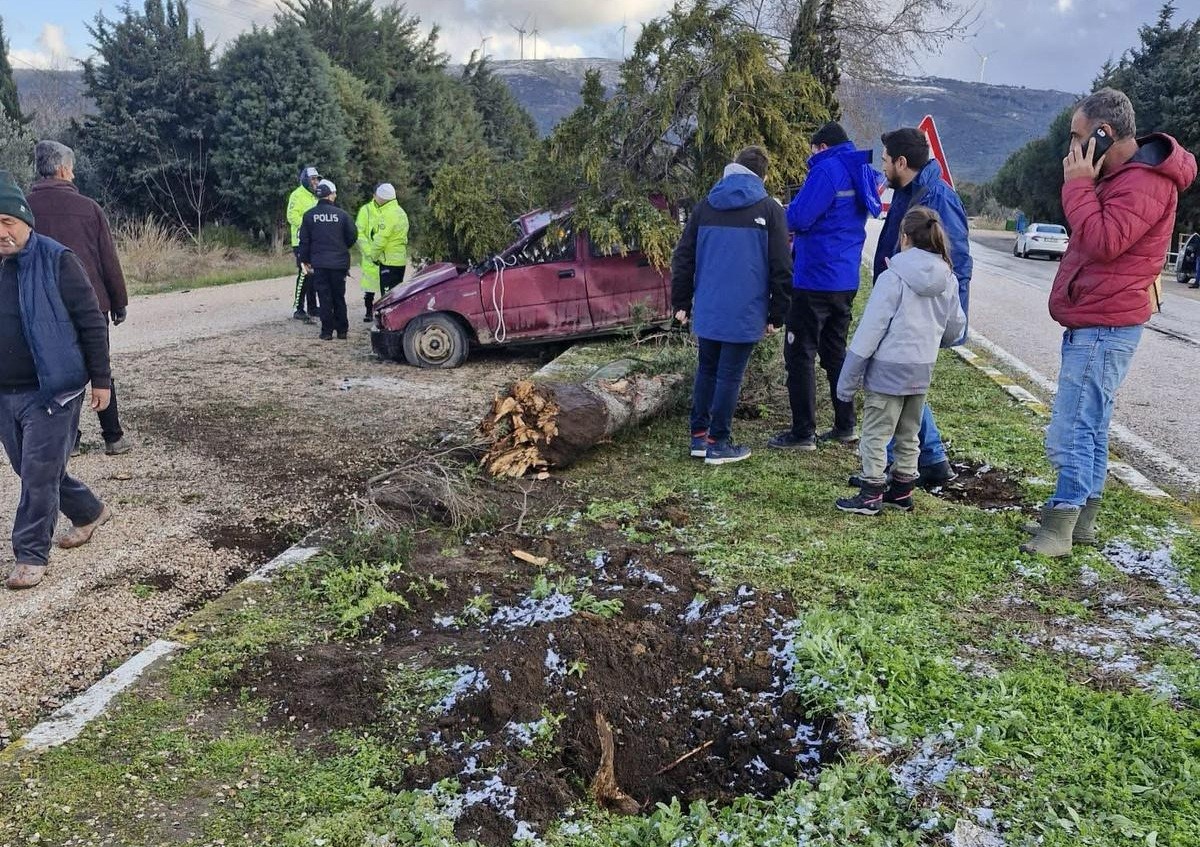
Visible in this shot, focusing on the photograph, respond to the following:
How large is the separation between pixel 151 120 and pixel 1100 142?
24.6 m

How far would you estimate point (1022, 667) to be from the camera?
10.4ft

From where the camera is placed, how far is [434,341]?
9.27 m

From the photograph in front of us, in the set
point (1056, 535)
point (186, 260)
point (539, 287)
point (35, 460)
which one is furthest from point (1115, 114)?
point (186, 260)

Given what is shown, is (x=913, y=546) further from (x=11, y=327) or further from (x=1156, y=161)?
(x=11, y=327)

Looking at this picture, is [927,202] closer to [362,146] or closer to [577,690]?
[577,690]

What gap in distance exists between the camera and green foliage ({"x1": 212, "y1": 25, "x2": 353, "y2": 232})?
23000mm

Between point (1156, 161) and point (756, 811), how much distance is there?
10.4 ft

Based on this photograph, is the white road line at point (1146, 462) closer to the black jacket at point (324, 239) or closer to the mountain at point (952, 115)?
the black jacket at point (324, 239)

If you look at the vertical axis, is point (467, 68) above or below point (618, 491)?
above

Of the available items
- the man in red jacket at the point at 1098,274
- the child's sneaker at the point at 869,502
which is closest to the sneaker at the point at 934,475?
the child's sneaker at the point at 869,502

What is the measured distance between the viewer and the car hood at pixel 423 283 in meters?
9.14

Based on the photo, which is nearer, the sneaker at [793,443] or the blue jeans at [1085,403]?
the blue jeans at [1085,403]

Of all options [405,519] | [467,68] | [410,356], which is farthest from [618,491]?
[467,68]

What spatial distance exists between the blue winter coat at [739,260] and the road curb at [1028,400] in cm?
229
